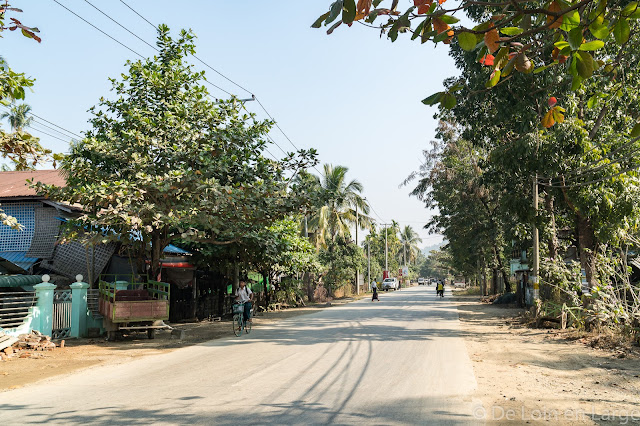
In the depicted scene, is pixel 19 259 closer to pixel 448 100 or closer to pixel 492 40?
pixel 448 100

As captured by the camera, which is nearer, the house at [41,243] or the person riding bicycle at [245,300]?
the person riding bicycle at [245,300]

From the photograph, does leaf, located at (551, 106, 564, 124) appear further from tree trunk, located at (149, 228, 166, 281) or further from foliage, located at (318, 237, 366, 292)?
foliage, located at (318, 237, 366, 292)

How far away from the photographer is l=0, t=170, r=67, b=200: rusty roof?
1876 centimetres

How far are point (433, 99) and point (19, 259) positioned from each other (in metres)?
18.4

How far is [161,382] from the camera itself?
27.9 ft

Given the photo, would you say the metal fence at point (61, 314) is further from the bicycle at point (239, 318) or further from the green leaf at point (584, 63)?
the green leaf at point (584, 63)

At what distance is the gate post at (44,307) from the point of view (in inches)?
531

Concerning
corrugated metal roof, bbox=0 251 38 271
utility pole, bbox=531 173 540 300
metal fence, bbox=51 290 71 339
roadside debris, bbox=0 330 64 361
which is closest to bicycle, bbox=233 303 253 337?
metal fence, bbox=51 290 71 339

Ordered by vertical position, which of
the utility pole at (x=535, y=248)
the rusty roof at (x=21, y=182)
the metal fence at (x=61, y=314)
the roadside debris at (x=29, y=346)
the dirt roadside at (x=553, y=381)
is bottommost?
the dirt roadside at (x=553, y=381)

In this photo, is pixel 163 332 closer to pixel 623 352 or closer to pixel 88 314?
pixel 88 314

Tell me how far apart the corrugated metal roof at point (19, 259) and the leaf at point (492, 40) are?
18.1 m

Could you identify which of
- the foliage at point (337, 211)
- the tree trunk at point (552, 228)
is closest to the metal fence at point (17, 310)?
the tree trunk at point (552, 228)

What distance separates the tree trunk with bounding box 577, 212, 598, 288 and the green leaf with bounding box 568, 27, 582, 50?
573 inches

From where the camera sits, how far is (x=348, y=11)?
3.17m
